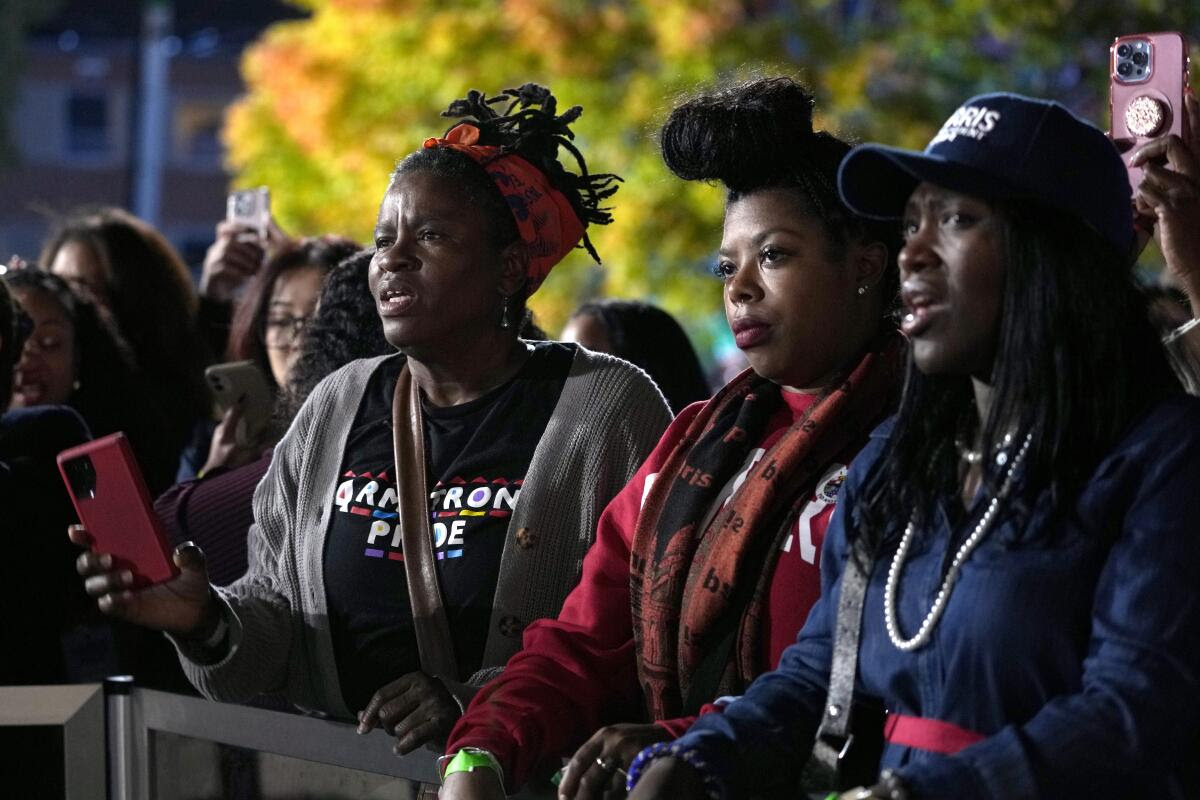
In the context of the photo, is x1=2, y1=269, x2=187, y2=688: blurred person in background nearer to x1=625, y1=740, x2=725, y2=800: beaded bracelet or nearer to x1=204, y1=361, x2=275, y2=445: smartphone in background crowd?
x1=204, y1=361, x2=275, y2=445: smartphone in background crowd

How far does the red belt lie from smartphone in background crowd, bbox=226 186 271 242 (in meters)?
4.17

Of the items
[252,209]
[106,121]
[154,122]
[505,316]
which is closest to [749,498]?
[505,316]

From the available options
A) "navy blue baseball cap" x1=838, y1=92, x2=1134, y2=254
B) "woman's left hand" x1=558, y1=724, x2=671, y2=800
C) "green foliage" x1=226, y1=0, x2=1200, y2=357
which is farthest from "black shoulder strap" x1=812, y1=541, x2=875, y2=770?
"green foliage" x1=226, y1=0, x2=1200, y2=357

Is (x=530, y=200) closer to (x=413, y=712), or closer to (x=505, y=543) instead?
(x=505, y=543)

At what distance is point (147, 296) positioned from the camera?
6469 millimetres

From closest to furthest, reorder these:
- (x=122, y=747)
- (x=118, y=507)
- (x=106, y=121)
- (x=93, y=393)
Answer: (x=118, y=507) → (x=122, y=747) → (x=93, y=393) → (x=106, y=121)

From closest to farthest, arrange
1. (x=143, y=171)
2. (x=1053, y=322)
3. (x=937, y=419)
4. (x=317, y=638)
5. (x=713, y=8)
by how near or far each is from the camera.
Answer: (x=1053, y=322), (x=937, y=419), (x=317, y=638), (x=713, y=8), (x=143, y=171)

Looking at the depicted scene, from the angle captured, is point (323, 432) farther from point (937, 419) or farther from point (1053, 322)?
point (1053, 322)

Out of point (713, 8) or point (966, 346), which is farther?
point (713, 8)

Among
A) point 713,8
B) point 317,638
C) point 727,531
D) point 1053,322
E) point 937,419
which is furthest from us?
point 713,8

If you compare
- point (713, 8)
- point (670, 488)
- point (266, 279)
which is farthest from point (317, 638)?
point (713, 8)

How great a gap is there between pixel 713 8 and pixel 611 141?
1.42 m

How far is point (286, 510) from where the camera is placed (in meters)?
3.73

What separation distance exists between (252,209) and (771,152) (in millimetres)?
3477
